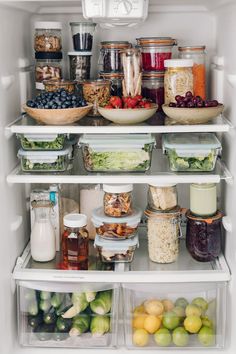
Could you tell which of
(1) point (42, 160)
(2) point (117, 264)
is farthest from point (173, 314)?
Result: (1) point (42, 160)

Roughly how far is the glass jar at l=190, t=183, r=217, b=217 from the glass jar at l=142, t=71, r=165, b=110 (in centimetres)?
31

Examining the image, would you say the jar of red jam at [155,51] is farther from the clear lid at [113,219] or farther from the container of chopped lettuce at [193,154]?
the clear lid at [113,219]

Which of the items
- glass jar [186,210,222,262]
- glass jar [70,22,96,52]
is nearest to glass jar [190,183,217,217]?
glass jar [186,210,222,262]

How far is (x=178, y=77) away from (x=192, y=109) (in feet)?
0.52

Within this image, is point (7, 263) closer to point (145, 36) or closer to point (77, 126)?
point (77, 126)

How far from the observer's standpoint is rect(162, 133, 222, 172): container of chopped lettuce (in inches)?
76.5

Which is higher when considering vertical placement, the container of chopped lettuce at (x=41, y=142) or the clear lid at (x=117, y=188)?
the container of chopped lettuce at (x=41, y=142)

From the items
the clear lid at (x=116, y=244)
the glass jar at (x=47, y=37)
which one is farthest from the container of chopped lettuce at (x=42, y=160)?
the glass jar at (x=47, y=37)

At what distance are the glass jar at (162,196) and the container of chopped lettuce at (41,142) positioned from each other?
1.05ft

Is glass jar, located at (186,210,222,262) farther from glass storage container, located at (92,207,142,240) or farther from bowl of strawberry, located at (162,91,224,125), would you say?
bowl of strawberry, located at (162,91,224,125)

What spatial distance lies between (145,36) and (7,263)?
2.97ft

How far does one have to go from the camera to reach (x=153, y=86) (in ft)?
6.96

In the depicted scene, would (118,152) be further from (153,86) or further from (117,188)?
(153,86)

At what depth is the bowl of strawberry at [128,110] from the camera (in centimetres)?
191
